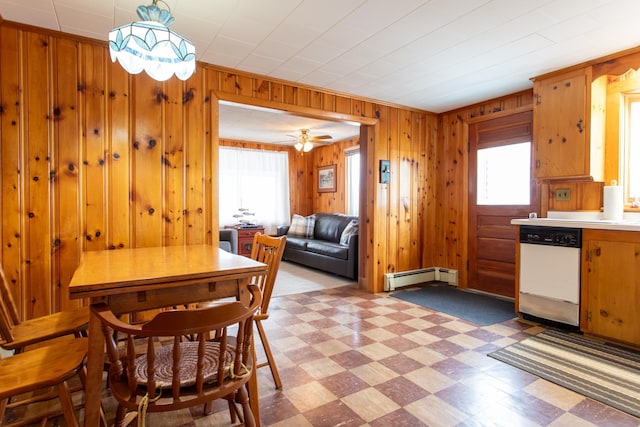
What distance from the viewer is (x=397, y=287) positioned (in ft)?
14.5

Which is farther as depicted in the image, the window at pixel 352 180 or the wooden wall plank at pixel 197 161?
the window at pixel 352 180

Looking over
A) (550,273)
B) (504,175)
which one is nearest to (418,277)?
(504,175)

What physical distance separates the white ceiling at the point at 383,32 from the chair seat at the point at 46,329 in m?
1.91

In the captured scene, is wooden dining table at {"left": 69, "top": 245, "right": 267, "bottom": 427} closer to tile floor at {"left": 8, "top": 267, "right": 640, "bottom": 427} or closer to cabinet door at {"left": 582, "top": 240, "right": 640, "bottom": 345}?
tile floor at {"left": 8, "top": 267, "right": 640, "bottom": 427}

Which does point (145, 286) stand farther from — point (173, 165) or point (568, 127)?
point (568, 127)

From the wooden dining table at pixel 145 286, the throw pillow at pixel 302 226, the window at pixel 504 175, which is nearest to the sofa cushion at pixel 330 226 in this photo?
the throw pillow at pixel 302 226

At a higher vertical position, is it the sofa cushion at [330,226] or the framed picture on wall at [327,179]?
the framed picture on wall at [327,179]

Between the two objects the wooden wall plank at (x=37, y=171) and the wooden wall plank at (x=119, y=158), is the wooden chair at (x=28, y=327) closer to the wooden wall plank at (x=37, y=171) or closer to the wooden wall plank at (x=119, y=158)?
the wooden wall plank at (x=37, y=171)

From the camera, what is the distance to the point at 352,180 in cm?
679

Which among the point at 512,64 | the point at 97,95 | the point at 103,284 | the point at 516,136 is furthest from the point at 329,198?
the point at 103,284

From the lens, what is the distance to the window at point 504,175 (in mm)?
3893

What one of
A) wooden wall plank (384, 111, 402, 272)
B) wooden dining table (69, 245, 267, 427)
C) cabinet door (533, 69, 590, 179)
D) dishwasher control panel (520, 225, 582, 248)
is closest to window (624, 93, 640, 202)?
cabinet door (533, 69, 590, 179)

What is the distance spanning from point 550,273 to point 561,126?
53.5 inches

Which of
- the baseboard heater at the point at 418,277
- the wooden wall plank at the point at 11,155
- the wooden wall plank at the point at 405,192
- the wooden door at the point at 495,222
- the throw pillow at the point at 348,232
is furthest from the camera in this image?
the throw pillow at the point at 348,232
